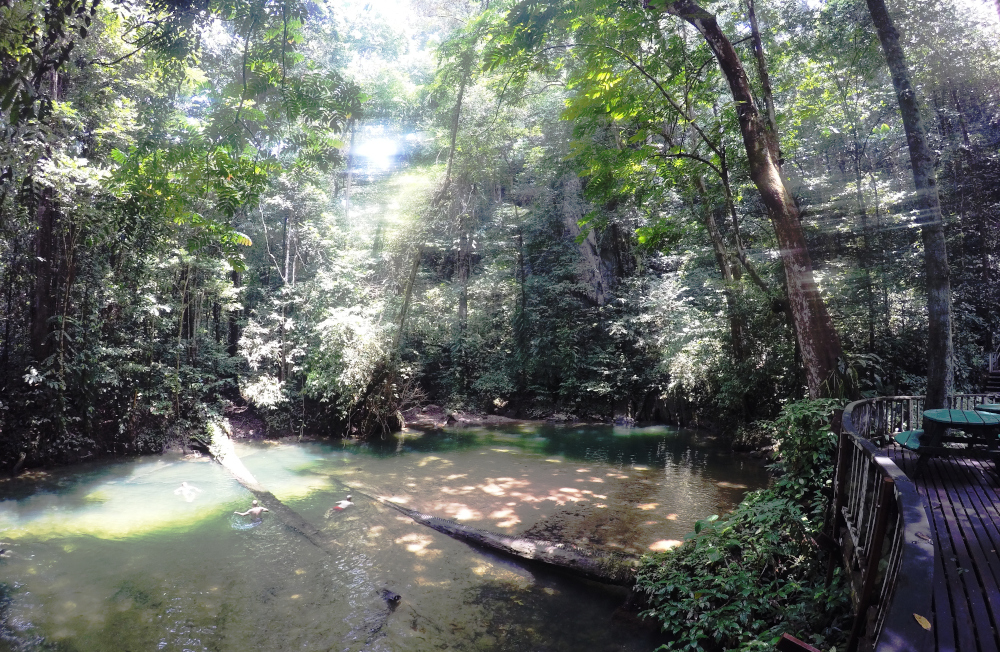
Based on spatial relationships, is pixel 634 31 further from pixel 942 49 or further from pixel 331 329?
pixel 942 49

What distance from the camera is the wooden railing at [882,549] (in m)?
1.81

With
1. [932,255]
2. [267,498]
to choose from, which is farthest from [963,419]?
[267,498]

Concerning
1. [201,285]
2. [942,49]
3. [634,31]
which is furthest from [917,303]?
[201,285]

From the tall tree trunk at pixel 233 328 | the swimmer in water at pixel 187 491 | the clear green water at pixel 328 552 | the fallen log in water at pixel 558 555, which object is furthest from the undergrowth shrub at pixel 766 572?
the tall tree trunk at pixel 233 328

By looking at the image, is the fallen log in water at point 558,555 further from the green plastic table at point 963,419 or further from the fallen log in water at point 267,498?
the green plastic table at point 963,419

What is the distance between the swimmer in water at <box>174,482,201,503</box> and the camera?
9.85 m

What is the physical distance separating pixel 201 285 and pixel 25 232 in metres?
4.49

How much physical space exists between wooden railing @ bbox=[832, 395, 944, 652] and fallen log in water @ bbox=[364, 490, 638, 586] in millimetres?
2367

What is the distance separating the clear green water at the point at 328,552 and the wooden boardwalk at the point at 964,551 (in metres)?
2.85

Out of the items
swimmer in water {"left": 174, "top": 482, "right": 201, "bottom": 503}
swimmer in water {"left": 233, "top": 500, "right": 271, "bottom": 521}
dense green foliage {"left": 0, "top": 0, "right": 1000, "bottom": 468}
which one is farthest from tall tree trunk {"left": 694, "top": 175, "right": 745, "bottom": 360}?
swimmer in water {"left": 174, "top": 482, "right": 201, "bottom": 503}

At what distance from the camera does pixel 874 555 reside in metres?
2.59

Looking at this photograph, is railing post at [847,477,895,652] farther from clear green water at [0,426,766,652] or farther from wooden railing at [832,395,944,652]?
clear green water at [0,426,766,652]

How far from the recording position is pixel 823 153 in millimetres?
15836

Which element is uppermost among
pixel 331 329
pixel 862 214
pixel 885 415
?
pixel 862 214
